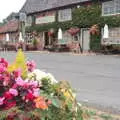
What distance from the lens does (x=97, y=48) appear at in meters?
41.0

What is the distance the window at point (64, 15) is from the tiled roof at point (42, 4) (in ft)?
2.21

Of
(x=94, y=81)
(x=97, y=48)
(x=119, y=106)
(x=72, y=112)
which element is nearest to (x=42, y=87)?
(x=72, y=112)

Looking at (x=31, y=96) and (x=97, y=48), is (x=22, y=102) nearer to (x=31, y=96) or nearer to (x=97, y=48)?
(x=31, y=96)

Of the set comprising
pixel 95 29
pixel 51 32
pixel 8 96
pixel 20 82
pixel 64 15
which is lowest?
pixel 8 96

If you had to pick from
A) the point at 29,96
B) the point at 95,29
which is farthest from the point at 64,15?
the point at 29,96

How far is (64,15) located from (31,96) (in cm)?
4430

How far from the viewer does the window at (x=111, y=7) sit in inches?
1606

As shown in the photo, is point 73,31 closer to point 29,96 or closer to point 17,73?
point 17,73

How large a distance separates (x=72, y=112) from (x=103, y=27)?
37.0 metres

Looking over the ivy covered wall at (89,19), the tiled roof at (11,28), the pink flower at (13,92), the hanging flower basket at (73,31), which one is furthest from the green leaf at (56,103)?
the tiled roof at (11,28)

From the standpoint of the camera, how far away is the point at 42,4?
174ft

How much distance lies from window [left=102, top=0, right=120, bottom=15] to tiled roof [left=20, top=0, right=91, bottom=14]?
3.12m

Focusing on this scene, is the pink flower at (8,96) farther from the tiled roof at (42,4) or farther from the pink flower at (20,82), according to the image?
the tiled roof at (42,4)

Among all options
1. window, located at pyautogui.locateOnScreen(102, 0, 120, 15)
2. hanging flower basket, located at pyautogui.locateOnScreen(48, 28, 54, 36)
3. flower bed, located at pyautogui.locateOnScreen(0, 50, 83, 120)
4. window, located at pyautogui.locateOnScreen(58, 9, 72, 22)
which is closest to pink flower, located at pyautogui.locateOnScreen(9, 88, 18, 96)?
flower bed, located at pyautogui.locateOnScreen(0, 50, 83, 120)
